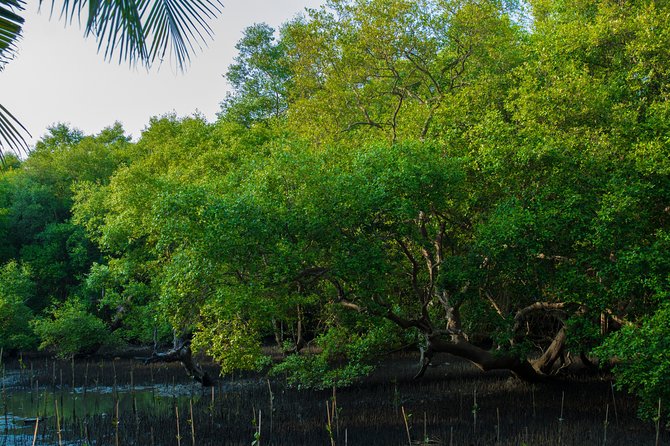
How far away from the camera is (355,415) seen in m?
14.4

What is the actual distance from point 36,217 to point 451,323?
95.1ft

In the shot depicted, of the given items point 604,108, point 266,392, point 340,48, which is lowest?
point 266,392

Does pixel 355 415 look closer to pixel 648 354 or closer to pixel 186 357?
pixel 648 354

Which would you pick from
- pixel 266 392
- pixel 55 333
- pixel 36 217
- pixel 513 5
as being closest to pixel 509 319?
pixel 266 392

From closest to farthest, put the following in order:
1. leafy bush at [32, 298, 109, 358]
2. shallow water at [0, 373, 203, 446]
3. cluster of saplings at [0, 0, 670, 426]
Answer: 1. cluster of saplings at [0, 0, 670, 426]
2. shallow water at [0, 373, 203, 446]
3. leafy bush at [32, 298, 109, 358]

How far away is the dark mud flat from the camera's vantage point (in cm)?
1226

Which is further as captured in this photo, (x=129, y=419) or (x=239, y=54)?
(x=239, y=54)

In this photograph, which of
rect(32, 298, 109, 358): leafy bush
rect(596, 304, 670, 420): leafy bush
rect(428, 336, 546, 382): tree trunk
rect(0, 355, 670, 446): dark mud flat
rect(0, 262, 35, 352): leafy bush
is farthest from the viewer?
rect(0, 262, 35, 352): leafy bush

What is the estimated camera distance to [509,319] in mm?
14633

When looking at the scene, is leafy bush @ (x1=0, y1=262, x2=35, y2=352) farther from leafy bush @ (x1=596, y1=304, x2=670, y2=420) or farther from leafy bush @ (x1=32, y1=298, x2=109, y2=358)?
leafy bush @ (x1=596, y1=304, x2=670, y2=420)

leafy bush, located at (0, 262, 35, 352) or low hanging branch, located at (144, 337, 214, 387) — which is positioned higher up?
leafy bush, located at (0, 262, 35, 352)

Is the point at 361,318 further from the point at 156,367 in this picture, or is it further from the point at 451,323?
the point at 156,367

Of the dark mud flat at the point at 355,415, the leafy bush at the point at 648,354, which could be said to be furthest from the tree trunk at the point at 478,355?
the leafy bush at the point at 648,354

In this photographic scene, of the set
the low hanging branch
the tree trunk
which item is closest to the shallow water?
the low hanging branch
